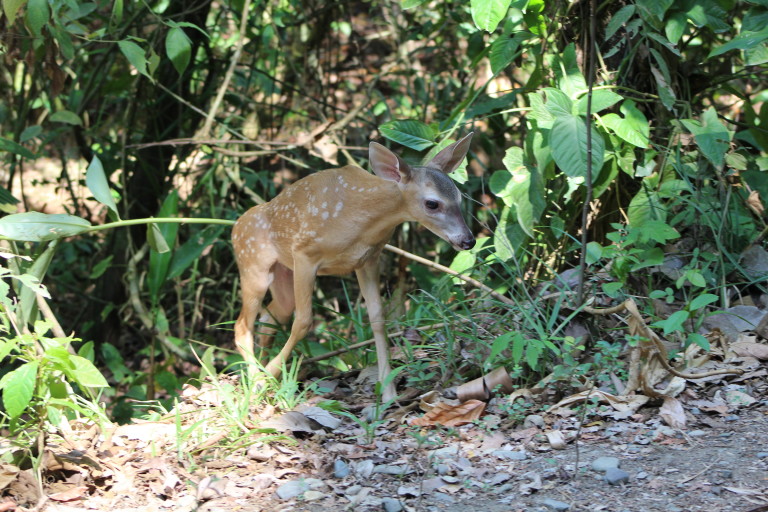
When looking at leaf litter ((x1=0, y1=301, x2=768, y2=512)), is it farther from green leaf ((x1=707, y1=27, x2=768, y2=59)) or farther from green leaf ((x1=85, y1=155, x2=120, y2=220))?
green leaf ((x1=707, y1=27, x2=768, y2=59))

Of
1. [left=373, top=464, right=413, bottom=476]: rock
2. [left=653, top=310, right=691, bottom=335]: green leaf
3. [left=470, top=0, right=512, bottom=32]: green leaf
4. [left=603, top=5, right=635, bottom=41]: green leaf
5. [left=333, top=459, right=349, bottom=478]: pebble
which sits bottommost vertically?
[left=333, top=459, right=349, bottom=478]: pebble

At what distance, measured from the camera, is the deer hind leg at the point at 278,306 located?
16.8 ft

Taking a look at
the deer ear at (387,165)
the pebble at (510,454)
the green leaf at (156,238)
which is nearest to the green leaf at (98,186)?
the green leaf at (156,238)

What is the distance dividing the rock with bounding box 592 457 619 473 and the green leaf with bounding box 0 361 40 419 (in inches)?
88.7

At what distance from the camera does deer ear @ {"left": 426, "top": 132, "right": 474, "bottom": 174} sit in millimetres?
4551

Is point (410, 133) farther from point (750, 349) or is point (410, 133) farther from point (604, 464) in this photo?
point (604, 464)

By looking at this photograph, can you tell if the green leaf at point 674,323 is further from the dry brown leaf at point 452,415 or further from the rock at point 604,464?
the dry brown leaf at point 452,415

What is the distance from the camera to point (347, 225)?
4.43m

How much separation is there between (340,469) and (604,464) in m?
1.07

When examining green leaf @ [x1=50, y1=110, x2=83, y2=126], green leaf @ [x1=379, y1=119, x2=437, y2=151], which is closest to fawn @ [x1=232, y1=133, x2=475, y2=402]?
green leaf @ [x1=379, y1=119, x2=437, y2=151]

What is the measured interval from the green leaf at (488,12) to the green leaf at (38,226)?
2191 millimetres

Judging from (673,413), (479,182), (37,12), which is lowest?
(673,413)

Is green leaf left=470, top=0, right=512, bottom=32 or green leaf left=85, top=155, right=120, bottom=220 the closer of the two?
green leaf left=85, top=155, right=120, bottom=220

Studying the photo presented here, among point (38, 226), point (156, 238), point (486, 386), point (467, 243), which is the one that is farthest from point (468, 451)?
point (38, 226)
